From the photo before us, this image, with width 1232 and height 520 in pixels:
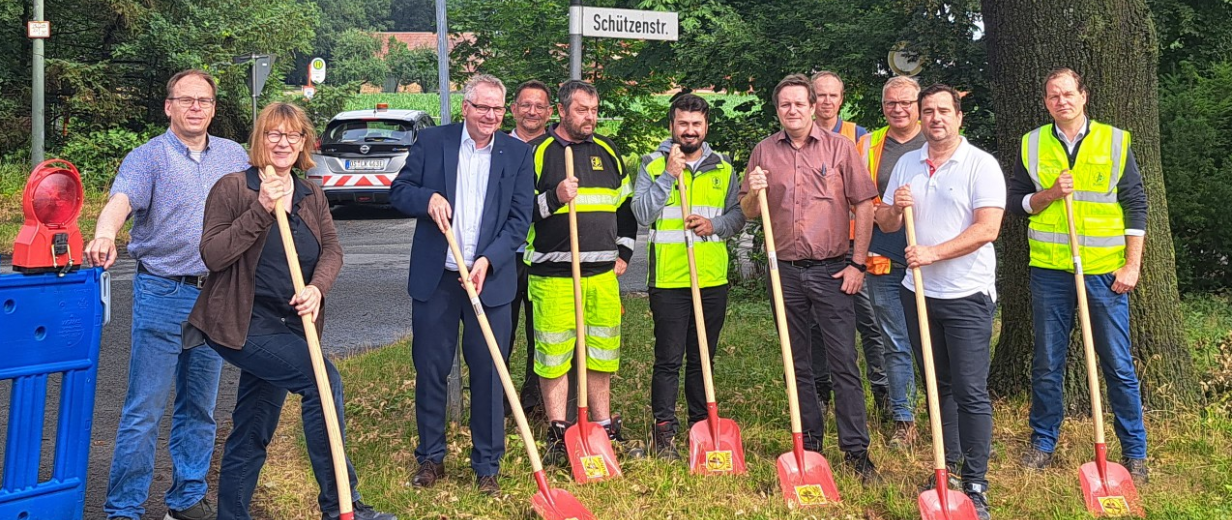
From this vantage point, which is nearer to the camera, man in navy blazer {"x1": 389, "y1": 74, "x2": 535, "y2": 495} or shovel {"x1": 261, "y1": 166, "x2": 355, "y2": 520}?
shovel {"x1": 261, "y1": 166, "x2": 355, "y2": 520}

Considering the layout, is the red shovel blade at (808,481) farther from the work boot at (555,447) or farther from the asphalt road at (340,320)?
the asphalt road at (340,320)

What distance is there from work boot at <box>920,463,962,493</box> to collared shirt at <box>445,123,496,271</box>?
7.19 ft

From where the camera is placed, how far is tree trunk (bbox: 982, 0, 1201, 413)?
5844 mm

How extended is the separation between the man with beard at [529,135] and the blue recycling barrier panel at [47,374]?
195cm

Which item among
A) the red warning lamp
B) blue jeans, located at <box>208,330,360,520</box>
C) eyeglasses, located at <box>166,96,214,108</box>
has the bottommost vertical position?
blue jeans, located at <box>208,330,360,520</box>

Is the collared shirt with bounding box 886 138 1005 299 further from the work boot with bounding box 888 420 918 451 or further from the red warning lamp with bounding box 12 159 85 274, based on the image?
the red warning lamp with bounding box 12 159 85 274

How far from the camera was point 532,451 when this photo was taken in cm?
464

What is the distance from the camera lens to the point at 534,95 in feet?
19.1

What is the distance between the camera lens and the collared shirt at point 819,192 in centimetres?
526

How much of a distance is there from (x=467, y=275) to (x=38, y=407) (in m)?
1.65

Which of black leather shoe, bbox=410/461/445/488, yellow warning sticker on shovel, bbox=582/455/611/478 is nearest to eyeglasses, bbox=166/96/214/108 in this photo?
black leather shoe, bbox=410/461/445/488

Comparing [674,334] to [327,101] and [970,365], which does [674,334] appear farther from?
[327,101]

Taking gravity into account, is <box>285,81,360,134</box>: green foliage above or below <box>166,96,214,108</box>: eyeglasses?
above

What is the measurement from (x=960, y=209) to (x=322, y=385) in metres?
2.62
